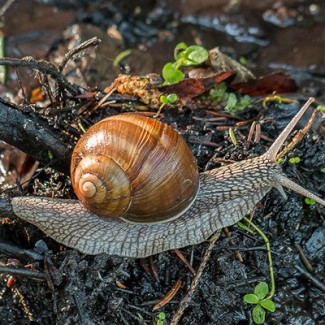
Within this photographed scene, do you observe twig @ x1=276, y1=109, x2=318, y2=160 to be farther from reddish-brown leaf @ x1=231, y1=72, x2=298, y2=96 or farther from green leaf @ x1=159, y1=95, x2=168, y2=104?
green leaf @ x1=159, y1=95, x2=168, y2=104

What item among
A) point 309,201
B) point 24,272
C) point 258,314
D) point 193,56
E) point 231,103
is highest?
point 193,56

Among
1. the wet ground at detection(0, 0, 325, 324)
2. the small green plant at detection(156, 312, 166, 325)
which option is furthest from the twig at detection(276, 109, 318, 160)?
the small green plant at detection(156, 312, 166, 325)

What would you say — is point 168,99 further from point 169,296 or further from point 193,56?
point 169,296

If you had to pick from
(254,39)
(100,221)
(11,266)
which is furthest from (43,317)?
(254,39)

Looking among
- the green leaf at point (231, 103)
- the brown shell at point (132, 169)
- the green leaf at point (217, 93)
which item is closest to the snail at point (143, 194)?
the brown shell at point (132, 169)

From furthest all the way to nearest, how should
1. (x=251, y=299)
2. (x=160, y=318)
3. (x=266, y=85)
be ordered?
(x=266, y=85) → (x=251, y=299) → (x=160, y=318)

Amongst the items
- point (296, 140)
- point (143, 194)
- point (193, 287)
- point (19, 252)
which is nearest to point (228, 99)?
point (296, 140)

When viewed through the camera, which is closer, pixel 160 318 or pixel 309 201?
pixel 160 318
